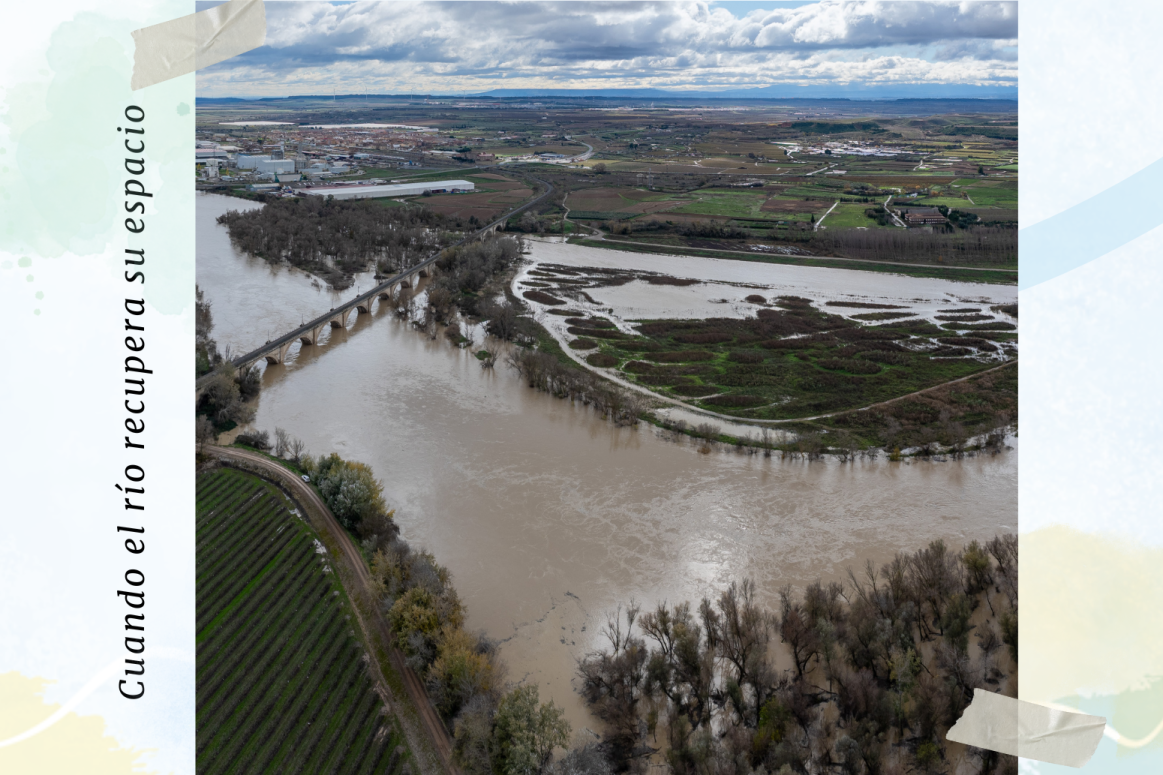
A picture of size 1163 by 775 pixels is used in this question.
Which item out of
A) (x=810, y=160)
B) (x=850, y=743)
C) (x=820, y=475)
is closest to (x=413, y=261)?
(x=820, y=475)

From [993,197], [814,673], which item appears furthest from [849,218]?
[814,673]

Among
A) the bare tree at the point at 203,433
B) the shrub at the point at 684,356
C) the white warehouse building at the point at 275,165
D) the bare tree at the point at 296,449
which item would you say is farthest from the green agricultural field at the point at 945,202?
the white warehouse building at the point at 275,165

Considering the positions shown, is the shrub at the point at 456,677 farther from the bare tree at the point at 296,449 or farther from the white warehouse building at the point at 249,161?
the white warehouse building at the point at 249,161

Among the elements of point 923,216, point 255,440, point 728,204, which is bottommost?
point 255,440

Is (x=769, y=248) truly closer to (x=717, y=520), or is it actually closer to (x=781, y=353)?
(x=781, y=353)

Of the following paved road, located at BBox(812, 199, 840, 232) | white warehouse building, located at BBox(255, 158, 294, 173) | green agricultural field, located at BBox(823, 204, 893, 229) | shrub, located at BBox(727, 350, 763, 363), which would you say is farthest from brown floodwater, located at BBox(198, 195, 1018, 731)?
→ white warehouse building, located at BBox(255, 158, 294, 173)
